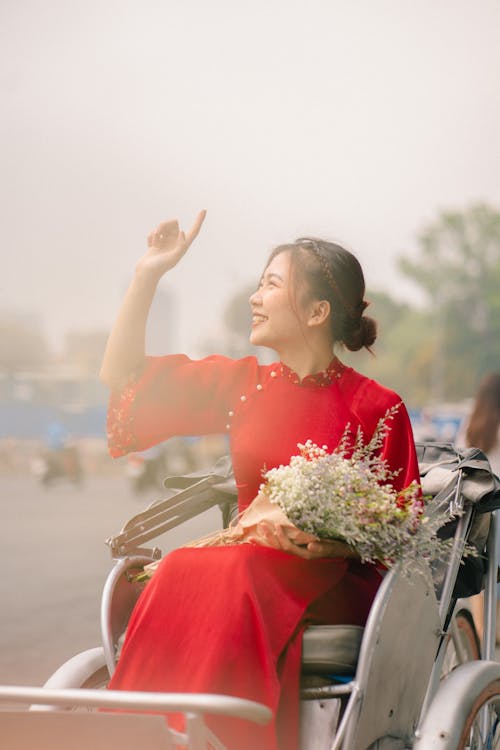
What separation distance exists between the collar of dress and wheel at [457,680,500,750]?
0.88 metres

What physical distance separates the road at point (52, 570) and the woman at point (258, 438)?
2.71 m

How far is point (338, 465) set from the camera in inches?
116

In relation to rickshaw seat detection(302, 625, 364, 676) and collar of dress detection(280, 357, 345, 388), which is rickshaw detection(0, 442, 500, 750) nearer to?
rickshaw seat detection(302, 625, 364, 676)

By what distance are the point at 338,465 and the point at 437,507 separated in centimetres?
53

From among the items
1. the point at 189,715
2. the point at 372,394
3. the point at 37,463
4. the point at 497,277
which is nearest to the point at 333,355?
the point at 372,394

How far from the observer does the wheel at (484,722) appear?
3.09 meters

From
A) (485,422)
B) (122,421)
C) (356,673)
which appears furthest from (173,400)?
(485,422)

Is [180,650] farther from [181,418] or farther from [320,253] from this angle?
[320,253]

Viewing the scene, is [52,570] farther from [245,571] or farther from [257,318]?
[245,571]

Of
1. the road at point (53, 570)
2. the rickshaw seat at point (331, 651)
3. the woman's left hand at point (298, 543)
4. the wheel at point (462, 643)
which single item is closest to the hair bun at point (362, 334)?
the woman's left hand at point (298, 543)

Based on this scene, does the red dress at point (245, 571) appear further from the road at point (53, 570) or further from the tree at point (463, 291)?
the tree at point (463, 291)

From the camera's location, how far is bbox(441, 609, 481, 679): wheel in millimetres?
4293

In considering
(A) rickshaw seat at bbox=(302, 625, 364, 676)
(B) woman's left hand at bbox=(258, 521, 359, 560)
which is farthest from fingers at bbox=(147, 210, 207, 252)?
(A) rickshaw seat at bbox=(302, 625, 364, 676)

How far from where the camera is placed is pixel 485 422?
695 cm
